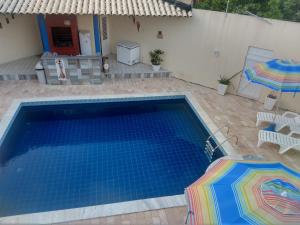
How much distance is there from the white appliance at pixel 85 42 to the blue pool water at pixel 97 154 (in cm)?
547

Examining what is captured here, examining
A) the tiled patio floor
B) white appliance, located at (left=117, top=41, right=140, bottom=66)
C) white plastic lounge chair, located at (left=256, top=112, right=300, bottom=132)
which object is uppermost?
white appliance, located at (left=117, top=41, right=140, bottom=66)

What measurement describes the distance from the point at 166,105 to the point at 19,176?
809 cm

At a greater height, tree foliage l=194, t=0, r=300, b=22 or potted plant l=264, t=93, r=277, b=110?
tree foliage l=194, t=0, r=300, b=22

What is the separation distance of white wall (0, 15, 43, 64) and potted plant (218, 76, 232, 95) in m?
12.8

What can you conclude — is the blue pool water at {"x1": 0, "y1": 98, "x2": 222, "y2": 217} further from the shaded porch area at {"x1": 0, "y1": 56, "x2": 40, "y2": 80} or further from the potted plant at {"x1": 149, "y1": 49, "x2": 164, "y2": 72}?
the potted plant at {"x1": 149, "y1": 49, "x2": 164, "y2": 72}

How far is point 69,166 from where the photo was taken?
921cm

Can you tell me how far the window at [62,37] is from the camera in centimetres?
1588

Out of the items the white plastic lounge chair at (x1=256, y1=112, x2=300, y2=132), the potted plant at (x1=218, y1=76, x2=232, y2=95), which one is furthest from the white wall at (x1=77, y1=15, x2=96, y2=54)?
the white plastic lounge chair at (x1=256, y1=112, x2=300, y2=132)

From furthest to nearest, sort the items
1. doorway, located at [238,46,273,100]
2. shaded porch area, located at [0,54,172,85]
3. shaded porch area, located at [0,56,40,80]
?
shaded porch area, located at [0,56,40,80]
shaded porch area, located at [0,54,172,85]
doorway, located at [238,46,273,100]

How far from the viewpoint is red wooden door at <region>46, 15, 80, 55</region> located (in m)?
15.5

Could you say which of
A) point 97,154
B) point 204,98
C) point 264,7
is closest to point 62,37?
point 97,154

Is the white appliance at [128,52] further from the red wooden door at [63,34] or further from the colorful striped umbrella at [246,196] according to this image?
the colorful striped umbrella at [246,196]

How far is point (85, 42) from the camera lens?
16.5m

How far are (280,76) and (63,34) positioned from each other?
1327 cm
